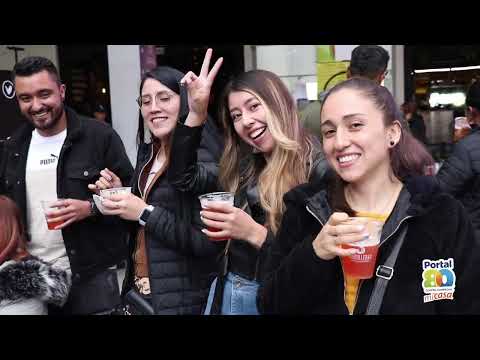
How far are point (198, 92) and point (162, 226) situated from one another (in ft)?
2.04

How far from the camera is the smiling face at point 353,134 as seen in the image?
1724mm

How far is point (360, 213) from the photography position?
5.89 ft

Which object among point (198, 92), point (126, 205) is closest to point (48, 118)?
point (126, 205)

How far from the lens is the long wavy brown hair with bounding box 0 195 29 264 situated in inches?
106

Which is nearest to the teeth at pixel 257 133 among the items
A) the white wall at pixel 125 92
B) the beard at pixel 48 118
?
the beard at pixel 48 118

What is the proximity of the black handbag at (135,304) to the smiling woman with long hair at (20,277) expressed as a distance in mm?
369

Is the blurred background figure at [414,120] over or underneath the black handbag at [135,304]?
over

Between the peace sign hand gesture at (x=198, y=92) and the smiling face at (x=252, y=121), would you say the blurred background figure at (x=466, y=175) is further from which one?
the peace sign hand gesture at (x=198, y=92)

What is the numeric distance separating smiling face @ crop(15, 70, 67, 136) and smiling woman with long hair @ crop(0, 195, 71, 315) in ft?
1.50

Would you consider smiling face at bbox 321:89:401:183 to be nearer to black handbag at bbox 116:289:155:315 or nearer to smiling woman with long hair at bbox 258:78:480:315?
smiling woman with long hair at bbox 258:78:480:315

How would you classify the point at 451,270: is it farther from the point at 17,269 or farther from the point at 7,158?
the point at 7,158

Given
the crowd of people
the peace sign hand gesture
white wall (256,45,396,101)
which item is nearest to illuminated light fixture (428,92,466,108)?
white wall (256,45,396,101)

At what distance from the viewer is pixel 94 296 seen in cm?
295
